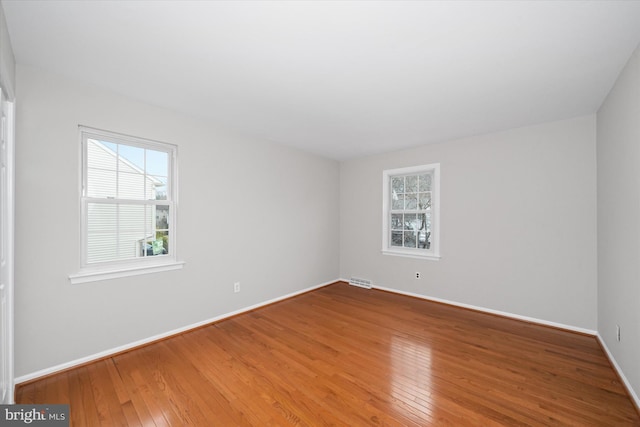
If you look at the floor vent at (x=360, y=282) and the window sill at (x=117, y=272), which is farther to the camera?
the floor vent at (x=360, y=282)

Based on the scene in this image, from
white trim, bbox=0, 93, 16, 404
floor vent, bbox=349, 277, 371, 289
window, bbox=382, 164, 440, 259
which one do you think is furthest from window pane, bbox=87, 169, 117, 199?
floor vent, bbox=349, 277, 371, 289

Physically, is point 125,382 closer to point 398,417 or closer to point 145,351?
point 145,351

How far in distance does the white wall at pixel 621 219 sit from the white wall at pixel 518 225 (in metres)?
0.21

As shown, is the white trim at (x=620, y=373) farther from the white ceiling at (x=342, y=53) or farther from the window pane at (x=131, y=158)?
the window pane at (x=131, y=158)

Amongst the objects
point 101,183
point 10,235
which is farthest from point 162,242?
point 10,235

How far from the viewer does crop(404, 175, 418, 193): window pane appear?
14.8 feet

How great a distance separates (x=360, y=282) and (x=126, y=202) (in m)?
3.86

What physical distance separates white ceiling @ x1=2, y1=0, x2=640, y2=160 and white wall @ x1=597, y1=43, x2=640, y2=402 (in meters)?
0.26

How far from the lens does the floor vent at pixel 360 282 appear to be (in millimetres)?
4902

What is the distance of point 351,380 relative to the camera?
2164 millimetres

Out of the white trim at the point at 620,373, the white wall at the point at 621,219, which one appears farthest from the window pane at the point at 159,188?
the white trim at the point at 620,373

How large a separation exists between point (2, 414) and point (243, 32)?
2.77 metres

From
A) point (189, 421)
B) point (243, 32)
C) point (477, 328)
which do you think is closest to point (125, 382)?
point (189, 421)

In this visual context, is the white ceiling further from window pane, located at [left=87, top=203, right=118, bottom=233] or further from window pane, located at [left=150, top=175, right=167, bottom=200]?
window pane, located at [left=87, top=203, right=118, bottom=233]
